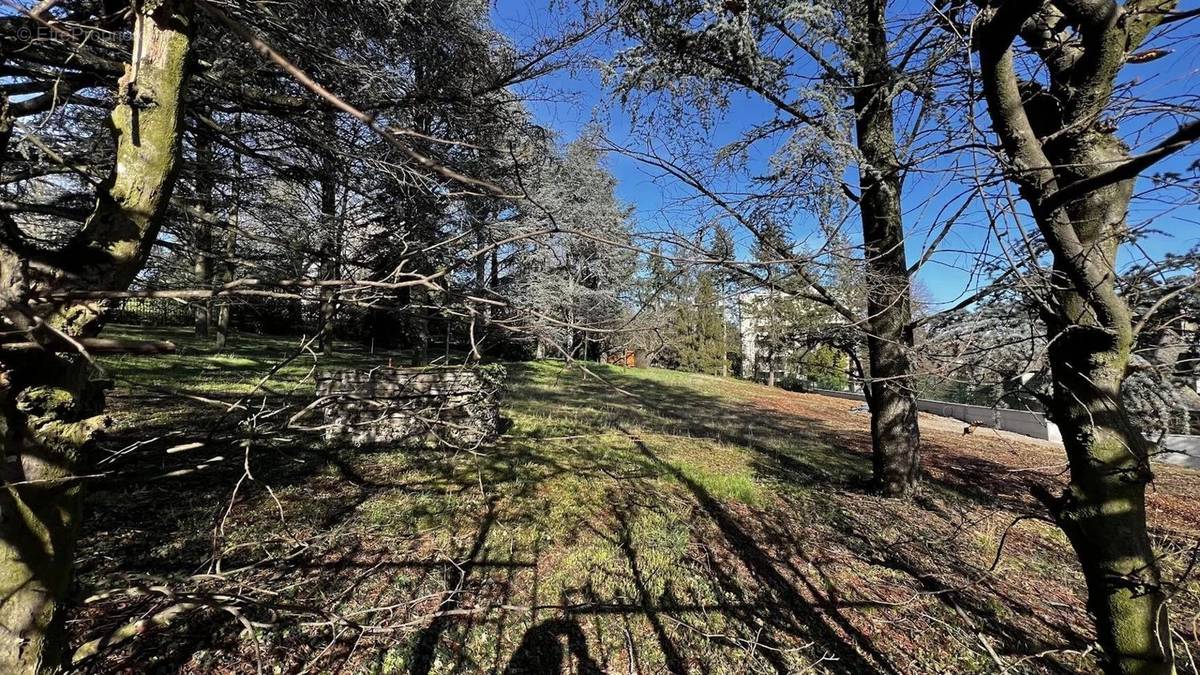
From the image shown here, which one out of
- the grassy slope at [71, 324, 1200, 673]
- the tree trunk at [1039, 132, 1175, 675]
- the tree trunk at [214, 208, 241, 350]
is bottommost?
the grassy slope at [71, 324, 1200, 673]

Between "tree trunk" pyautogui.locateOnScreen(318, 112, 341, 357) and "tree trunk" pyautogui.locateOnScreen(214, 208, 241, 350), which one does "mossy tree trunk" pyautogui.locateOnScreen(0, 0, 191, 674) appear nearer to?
"tree trunk" pyautogui.locateOnScreen(214, 208, 241, 350)

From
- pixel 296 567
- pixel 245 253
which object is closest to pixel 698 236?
pixel 296 567

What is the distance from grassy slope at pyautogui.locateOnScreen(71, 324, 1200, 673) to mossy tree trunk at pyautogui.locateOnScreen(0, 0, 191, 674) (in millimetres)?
137

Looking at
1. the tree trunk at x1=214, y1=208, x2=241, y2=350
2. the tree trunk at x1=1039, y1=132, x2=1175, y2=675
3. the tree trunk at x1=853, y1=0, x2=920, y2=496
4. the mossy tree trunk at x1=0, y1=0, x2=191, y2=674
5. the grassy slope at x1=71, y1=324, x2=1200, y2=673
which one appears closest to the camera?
the mossy tree trunk at x1=0, y1=0, x2=191, y2=674

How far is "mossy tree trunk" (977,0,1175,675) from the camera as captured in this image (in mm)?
1437

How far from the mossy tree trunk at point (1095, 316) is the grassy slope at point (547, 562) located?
0.19 meters

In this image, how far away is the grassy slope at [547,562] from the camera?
2158mm

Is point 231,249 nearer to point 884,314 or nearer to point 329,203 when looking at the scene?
point 329,203

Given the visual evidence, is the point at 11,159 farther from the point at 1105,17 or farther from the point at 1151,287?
the point at 1151,287

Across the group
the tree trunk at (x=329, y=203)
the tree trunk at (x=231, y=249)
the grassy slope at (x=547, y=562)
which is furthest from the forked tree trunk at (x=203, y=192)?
the grassy slope at (x=547, y=562)

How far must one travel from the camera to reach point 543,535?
4.02 meters

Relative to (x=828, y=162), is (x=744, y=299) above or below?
below

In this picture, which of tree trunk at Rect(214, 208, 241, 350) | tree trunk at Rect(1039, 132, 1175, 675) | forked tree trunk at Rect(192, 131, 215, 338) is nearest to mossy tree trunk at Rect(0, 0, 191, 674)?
tree trunk at Rect(214, 208, 241, 350)

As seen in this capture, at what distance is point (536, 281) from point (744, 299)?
17.3 meters
